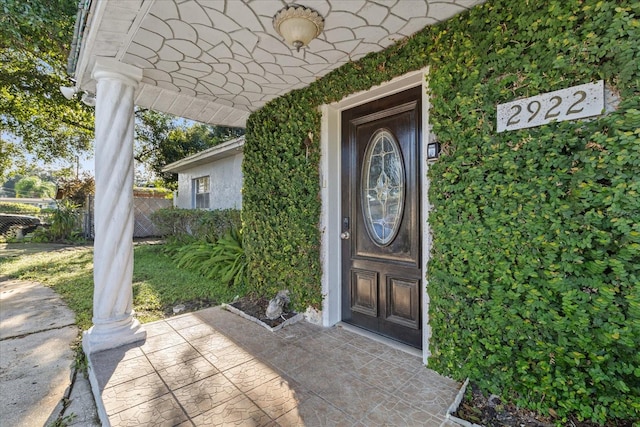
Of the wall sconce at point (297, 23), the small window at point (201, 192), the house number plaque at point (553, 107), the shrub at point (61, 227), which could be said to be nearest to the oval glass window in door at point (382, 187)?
the house number plaque at point (553, 107)

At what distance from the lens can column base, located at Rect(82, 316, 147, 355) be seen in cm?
267

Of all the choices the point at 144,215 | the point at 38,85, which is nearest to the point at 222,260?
the point at 38,85

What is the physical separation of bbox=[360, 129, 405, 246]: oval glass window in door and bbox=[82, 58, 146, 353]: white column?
2424mm

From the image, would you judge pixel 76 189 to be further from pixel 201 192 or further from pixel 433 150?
pixel 433 150

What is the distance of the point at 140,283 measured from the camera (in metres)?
5.22

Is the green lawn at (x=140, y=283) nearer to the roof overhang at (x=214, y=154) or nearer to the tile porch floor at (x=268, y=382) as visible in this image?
the tile porch floor at (x=268, y=382)

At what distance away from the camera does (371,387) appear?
216 cm

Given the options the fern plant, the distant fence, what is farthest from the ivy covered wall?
the distant fence

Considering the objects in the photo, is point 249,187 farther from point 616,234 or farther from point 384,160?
point 616,234

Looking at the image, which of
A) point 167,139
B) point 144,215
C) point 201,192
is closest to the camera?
point 201,192

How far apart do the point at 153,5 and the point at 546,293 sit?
10.5 feet

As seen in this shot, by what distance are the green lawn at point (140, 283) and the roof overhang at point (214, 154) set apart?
3.04 m

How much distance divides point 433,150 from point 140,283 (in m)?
5.37

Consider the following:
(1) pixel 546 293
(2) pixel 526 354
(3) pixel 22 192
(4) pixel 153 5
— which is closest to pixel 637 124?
(1) pixel 546 293
